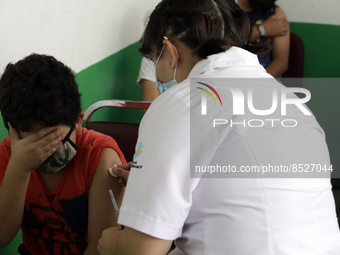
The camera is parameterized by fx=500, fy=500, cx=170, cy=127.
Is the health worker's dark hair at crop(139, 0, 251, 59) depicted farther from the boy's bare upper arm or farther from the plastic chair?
the plastic chair

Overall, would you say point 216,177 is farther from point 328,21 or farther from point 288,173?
point 328,21

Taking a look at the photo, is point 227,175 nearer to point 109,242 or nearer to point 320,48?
point 109,242

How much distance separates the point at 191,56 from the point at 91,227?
57 centimetres

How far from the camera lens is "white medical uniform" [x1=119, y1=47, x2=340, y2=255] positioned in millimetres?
1092

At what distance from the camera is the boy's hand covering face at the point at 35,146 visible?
4.52ft

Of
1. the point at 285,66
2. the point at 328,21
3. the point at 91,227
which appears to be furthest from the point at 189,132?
the point at 328,21

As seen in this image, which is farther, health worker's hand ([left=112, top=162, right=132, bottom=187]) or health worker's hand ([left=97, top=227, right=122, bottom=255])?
health worker's hand ([left=112, top=162, right=132, bottom=187])

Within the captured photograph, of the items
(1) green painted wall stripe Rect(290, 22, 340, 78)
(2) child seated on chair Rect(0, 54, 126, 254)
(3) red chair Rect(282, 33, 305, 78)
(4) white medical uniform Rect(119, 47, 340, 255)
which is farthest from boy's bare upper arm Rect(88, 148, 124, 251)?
(1) green painted wall stripe Rect(290, 22, 340, 78)

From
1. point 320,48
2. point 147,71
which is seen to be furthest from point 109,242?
point 320,48

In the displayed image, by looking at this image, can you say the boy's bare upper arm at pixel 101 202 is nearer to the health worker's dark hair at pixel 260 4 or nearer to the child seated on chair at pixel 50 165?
the child seated on chair at pixel 50 165

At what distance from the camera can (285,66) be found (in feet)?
11.1

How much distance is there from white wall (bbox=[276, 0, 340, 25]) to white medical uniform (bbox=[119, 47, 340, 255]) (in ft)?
9.20

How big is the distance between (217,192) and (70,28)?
4.01 ft

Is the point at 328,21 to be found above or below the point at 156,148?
below
